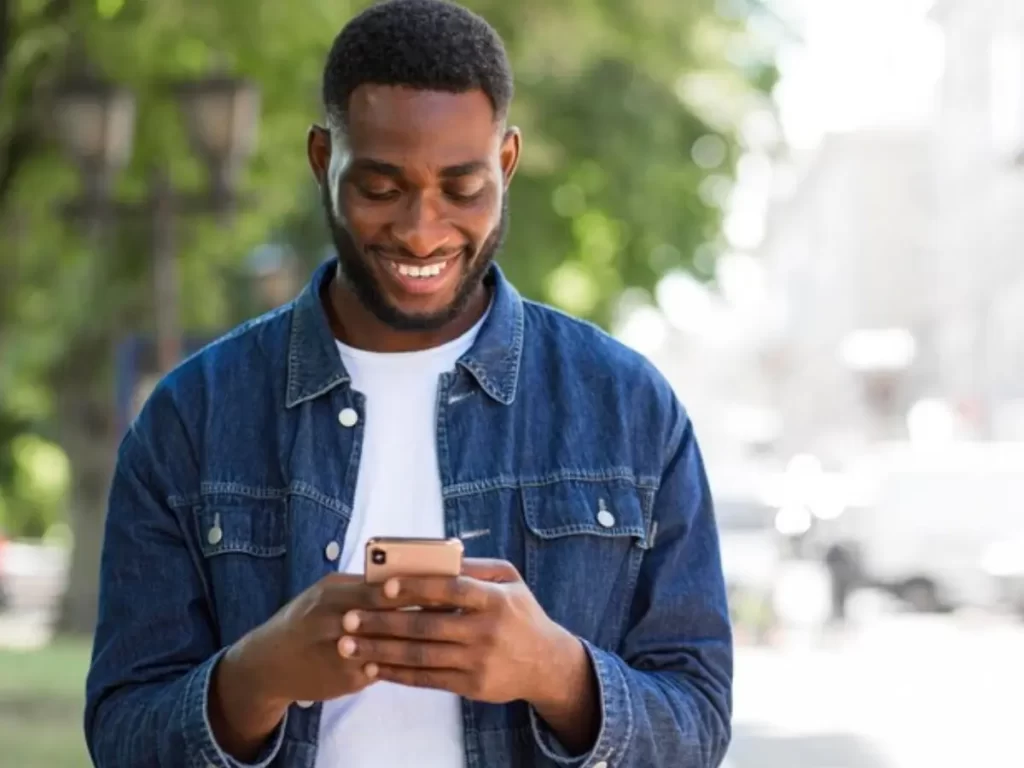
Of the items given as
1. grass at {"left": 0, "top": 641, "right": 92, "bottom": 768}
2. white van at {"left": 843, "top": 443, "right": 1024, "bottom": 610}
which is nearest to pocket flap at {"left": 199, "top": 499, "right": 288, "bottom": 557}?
grass at {"left": 0, "top": 641, "right": 92, "bottom": 768}

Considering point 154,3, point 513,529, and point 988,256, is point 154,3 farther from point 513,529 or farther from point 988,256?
point 988,256

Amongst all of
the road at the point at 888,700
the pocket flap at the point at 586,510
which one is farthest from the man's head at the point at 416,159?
the road at the point at 888,700

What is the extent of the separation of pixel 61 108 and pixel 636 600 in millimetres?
11916

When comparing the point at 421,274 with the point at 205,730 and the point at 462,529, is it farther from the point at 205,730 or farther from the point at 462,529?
the point at 205,730

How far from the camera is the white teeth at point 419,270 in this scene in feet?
9.05

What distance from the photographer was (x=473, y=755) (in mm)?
2693

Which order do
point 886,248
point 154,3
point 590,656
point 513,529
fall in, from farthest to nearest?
point 886,248 < point 154,3 < point 513,529 < point 590,656

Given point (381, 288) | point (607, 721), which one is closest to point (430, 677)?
point (607, 721)

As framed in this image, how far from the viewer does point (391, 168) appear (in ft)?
8.90

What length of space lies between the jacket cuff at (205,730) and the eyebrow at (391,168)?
1.99 feet

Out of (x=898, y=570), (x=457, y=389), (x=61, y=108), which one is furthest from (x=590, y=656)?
(x=898, y=570)

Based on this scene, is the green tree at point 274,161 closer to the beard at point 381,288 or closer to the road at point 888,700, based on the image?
the road at point 888,700

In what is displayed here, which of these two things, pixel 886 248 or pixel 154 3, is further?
pixel 886 248

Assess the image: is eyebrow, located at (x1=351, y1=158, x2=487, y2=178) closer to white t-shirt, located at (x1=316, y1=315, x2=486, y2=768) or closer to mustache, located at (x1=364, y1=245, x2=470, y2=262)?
mustache, located at (x1=364, y1=245, x2=470, y2=262)
